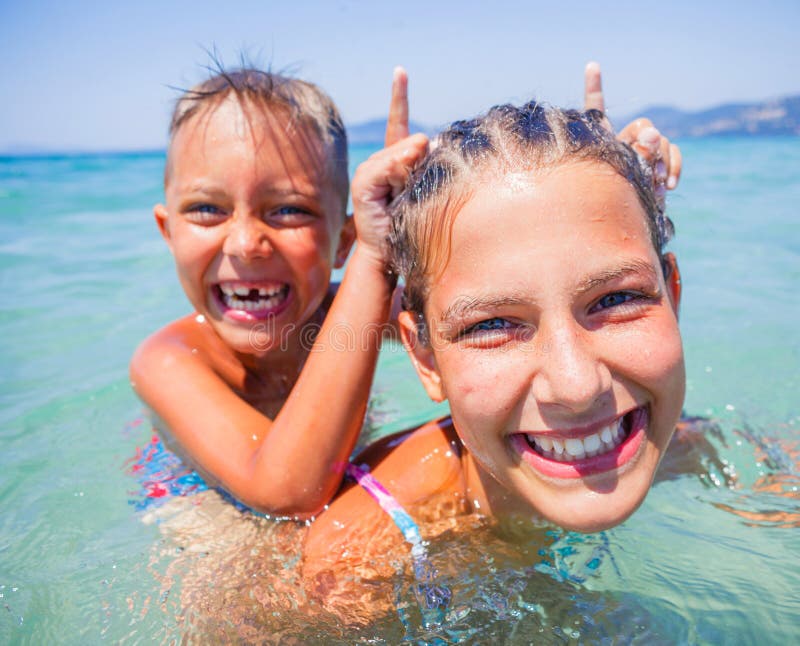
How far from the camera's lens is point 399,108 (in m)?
2.82

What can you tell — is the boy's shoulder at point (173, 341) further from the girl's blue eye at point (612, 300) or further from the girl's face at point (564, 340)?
the girl's blue eye at point (612, 300)

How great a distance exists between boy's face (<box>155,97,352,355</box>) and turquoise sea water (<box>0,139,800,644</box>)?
3.46ft

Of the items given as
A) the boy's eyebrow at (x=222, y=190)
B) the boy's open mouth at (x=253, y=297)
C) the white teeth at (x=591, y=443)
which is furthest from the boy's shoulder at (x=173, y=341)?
the white teeth at (x=591, y=443)

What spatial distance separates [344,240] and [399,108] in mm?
1016

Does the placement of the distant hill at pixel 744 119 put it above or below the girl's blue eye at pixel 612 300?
below

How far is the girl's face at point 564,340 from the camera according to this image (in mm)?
1973

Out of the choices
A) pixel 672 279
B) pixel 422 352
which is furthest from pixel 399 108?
pixel 672 279

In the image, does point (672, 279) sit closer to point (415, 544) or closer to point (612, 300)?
point (612, 300)

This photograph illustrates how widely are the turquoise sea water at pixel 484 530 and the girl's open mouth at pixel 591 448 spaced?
21.0 inches

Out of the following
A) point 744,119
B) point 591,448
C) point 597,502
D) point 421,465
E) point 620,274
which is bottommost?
point 744,119

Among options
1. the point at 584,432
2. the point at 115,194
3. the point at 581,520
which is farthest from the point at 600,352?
the point at 115,194

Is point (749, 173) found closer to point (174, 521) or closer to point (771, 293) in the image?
point (771, 293)

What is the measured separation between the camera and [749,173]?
18.3m

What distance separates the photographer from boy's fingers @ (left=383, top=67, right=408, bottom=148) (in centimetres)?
280
